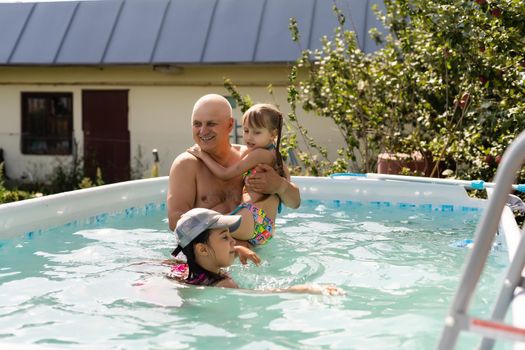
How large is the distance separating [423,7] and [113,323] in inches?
213

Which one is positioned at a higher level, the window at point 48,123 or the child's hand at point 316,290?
the window at point 48,123

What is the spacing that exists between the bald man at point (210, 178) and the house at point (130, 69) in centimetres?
727

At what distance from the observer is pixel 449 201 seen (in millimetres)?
7262

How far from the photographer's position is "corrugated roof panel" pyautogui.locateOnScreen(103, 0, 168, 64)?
1317 centimetres

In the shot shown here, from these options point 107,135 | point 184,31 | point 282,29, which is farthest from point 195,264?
point 107,135

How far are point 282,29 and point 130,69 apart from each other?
303 cm

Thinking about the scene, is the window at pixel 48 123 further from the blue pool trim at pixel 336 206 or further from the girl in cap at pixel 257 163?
the girl in cap at pixel 257 163

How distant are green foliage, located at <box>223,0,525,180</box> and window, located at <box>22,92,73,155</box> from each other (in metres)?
6.27

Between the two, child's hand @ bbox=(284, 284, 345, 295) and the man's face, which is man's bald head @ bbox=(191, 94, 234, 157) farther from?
child's hand @ bbox=(284, 284, 345, 295)

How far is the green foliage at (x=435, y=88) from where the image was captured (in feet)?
23.7

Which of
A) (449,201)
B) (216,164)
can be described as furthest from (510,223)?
(449,201)

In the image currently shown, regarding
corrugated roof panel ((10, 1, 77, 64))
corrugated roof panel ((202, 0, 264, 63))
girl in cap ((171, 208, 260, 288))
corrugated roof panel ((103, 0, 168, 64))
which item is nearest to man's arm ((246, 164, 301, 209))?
girl in cap ((171, 208, 260, 288))

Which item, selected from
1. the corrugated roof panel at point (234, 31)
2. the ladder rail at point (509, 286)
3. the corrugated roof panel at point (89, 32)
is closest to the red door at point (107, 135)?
the corrugated roof panel at point (89, 32)

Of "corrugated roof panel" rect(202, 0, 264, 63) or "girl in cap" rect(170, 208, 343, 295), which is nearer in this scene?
"girl in cap" rect(170, 208, 343, 295)
